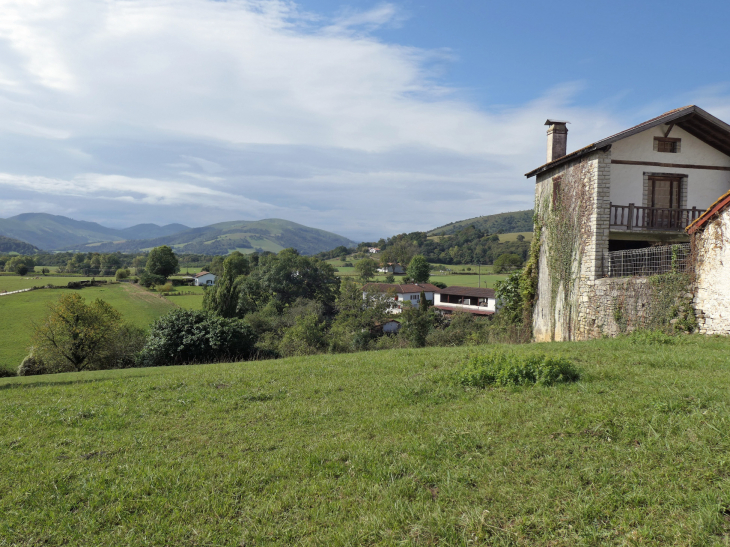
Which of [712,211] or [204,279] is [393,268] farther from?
[712,211]

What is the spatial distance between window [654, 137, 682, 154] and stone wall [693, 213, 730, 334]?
781 cm

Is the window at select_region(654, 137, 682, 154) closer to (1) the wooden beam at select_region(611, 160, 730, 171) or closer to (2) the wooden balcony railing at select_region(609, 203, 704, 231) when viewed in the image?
(1) the wooden beam at select_region(611, 160, 730, 171)

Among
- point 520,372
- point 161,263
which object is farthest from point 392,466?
point 161,263

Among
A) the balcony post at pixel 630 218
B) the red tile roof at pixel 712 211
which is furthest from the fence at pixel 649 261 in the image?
the balcony post at pixel 630 218

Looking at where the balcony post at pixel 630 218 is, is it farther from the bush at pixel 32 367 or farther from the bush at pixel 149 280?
the bush at pixel 149 280

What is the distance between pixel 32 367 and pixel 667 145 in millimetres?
36628

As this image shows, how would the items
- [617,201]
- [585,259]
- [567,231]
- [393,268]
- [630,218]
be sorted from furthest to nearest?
[393,268]
[567,231]
[617,201]
[630,218]
[585,259]

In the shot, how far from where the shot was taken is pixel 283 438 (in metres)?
5.73

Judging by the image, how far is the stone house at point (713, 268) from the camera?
10.2 metres

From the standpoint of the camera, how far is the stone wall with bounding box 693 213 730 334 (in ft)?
33.3

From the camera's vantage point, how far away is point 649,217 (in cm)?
1680

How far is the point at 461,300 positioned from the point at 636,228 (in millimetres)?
59985

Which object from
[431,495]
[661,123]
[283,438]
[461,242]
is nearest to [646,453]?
[431,495]

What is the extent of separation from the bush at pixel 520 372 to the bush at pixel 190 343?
15211 mm
